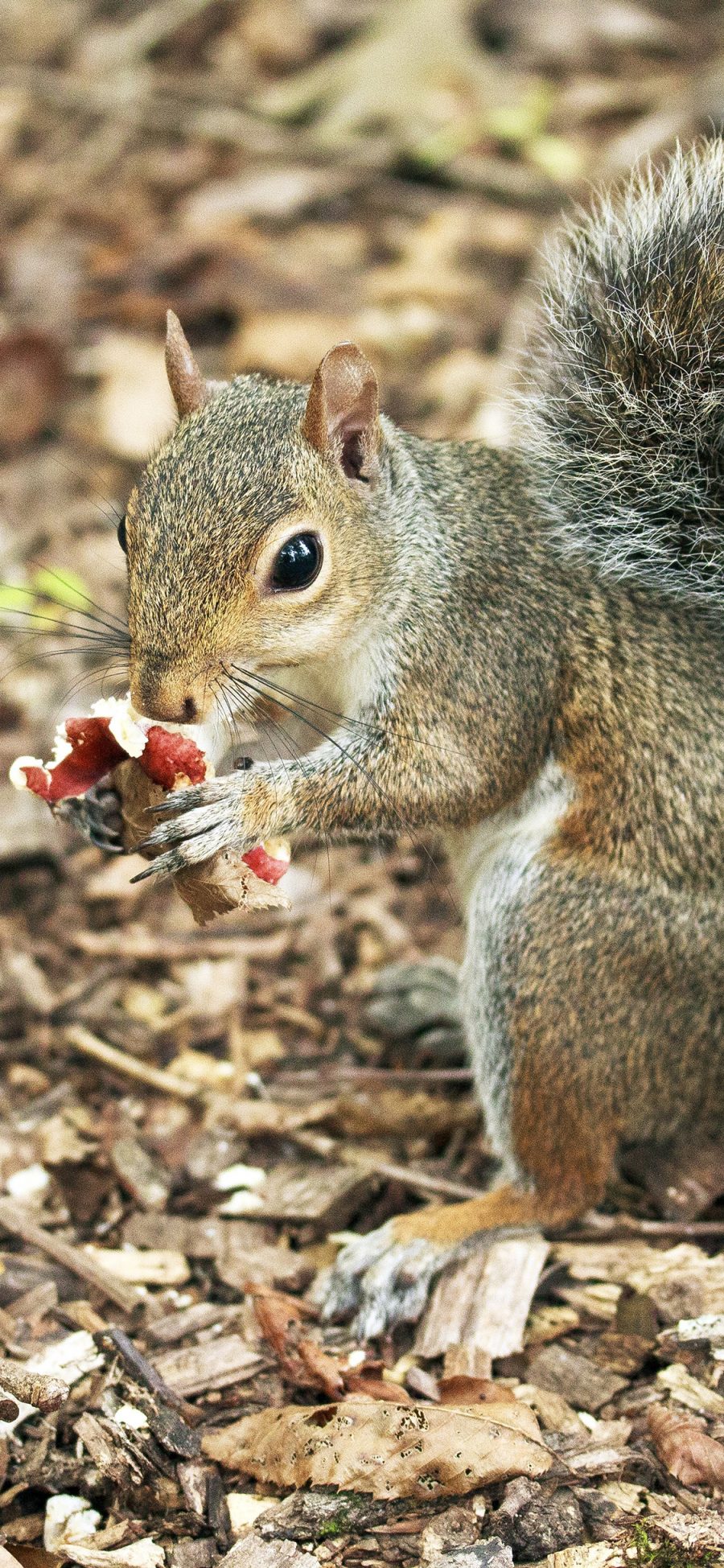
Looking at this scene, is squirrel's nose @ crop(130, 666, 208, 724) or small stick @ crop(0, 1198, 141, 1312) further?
small stick @ crop(0, 1198, 141, 1312)

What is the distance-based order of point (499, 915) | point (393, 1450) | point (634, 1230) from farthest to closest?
point (634, 1230), point (499, 915), point (393, 1450)

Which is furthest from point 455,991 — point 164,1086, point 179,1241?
point 179,1241

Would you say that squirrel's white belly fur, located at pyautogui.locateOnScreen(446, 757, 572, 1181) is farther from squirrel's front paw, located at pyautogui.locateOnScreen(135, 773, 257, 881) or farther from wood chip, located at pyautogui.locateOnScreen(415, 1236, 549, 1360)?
squirrel's front paw, located at pyautogui.locateOnScreen(135, 773, 257, 881)

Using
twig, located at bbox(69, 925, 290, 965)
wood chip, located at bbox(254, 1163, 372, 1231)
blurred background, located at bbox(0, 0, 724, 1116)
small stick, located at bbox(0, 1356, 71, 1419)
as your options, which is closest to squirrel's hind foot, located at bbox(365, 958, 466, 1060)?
blurred background, located at bbox(0, 0, 724, 1116)

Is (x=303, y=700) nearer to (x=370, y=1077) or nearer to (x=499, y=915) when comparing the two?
(x=499, y=915)

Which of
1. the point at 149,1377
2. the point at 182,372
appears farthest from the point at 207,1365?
the point at 182,372

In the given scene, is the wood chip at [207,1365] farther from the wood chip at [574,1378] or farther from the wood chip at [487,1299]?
the wood chip at [574,1378]

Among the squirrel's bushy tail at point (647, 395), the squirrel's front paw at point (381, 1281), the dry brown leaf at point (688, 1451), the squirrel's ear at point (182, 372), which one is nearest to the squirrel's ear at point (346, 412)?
the squirrel's ear at point (182, 372)
